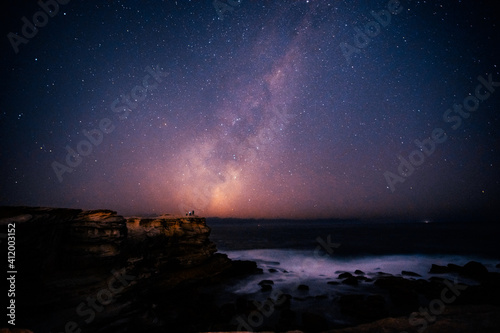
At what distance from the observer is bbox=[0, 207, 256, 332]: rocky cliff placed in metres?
7.34

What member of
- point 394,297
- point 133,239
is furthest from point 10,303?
point 394,297

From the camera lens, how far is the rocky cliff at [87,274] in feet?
24.1

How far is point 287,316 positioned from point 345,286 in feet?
28.2

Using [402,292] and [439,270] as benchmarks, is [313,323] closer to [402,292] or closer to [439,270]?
[402,292]

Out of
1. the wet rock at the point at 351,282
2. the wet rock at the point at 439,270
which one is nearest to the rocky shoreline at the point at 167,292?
the wet rock at the point at 351,282

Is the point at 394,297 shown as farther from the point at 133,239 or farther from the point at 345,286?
the point at 133,239

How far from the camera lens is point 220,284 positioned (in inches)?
719

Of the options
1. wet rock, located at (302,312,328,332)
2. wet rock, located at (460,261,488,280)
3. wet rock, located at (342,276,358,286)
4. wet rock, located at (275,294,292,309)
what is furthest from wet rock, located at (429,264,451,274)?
wet rock, located at (302,312,328,332)

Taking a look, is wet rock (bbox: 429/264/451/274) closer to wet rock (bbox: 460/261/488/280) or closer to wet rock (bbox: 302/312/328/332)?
wet rock (bbox: 460/261/488/280)

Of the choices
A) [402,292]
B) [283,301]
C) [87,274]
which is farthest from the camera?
[402,292]

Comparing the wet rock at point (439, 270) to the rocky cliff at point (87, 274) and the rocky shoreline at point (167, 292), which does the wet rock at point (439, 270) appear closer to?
the rocky shoreline at point (167, 292)

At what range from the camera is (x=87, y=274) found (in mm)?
9219

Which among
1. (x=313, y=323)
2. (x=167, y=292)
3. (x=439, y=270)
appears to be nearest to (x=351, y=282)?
(x=313, y=323)

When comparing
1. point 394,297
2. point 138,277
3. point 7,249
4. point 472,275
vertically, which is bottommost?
point 472,275
